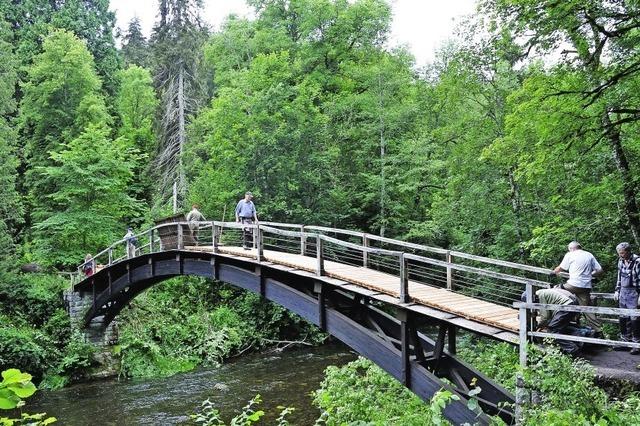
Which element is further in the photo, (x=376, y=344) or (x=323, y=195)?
(x=323, y=195)

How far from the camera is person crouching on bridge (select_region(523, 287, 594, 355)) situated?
6.59m

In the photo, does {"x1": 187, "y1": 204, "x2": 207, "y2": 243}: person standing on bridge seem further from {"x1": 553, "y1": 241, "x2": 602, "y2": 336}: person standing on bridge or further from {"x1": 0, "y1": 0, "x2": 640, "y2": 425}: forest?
{"x1": 553, "y1": 241, "x2": 602, "y2": 336}: person standing on bridge

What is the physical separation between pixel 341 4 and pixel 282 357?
63.9ft

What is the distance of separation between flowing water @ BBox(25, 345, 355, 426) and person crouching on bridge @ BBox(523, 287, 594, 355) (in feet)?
25.3

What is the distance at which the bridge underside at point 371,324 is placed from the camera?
7.94 metres

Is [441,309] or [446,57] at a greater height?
[446,57]

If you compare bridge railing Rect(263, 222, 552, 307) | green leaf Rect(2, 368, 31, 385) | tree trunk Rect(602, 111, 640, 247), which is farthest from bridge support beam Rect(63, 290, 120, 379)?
green leaf Rect(2, 368, 31, 385)

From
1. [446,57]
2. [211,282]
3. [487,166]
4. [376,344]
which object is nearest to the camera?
[376,344]

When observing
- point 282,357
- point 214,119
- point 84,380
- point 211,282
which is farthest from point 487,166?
point 84,380

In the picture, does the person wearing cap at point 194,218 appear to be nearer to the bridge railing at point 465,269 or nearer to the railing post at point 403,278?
the bridge railing at point 465,269

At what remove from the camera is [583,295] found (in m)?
7.97

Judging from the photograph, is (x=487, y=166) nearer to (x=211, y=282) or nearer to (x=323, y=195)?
(x=323, y=195)

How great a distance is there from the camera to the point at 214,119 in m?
24.1

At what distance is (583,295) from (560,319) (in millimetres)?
1728
